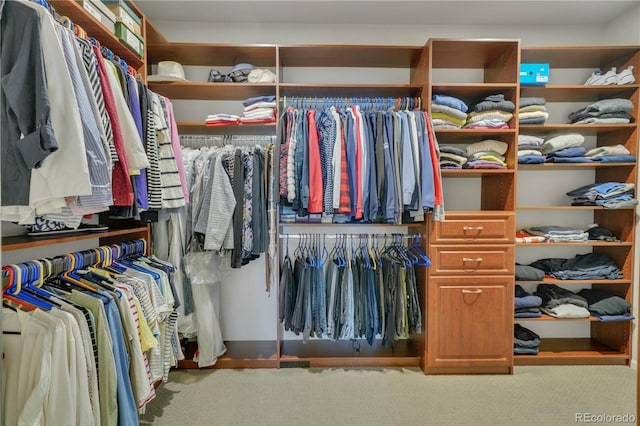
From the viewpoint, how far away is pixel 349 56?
7.92ft

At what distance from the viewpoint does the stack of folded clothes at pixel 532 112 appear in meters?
2.34

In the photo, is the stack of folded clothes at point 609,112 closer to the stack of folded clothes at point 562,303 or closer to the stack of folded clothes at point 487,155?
the stack of folded clothes at point 487,155

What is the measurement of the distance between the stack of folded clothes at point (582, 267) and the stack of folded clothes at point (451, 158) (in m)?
1.09

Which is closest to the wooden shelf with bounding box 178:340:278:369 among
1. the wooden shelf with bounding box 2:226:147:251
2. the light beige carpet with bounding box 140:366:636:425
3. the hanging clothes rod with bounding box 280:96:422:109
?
the light beige carpet with bounding box 140:366:636:425

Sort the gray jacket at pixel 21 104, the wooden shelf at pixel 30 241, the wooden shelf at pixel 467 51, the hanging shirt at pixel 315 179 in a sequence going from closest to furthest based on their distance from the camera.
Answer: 1. the gray jacket at pixel 21 104
2. the wooden shelf at pixel 30 241
3. the hanging shirt at pixel 315 179
4. the wooden shelf at pixel 467 51

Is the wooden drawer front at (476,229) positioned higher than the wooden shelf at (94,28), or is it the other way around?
the wooden shelf at (94,28)

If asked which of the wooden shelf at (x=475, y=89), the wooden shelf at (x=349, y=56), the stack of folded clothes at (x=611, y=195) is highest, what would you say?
the wooden shelf at (x=349, y=56)

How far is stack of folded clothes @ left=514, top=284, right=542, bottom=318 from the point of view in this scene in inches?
93.7

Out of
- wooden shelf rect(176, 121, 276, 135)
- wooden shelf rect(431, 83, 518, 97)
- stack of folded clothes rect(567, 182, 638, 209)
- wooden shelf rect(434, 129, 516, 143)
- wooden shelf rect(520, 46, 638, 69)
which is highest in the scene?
wooden shelf rect(520, 46, 638, 69)

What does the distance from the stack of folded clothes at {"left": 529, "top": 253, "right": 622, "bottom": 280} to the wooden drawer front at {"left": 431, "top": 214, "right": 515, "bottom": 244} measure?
0.59 m

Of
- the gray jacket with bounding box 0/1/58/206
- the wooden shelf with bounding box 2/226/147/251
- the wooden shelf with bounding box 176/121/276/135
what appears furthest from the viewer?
the wooden shelf with bounding box 176/121/276/135

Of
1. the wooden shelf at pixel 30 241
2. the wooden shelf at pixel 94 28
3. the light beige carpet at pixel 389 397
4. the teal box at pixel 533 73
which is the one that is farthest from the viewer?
the teal box at pixel 533 73

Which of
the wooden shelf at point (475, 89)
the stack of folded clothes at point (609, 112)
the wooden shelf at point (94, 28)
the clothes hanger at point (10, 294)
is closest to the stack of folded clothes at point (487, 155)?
the wooden shelf at point (475, 89)

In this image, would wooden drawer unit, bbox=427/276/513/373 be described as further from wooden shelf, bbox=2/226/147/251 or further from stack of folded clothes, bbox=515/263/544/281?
wooden shelf, bbox=2/226/147/251
